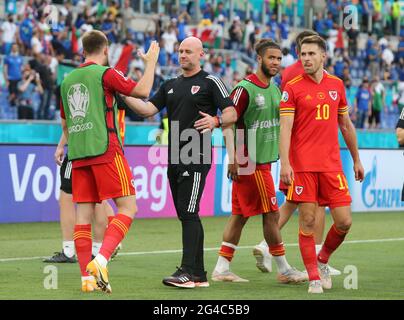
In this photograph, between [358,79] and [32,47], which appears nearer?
[32,47]

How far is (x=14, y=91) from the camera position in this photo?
22516 millimetres

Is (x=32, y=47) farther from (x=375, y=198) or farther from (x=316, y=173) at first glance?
(x=316, y=173)

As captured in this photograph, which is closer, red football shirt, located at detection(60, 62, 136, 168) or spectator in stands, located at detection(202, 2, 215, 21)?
red football shirt, located at detection(60, 62, 136, 168)

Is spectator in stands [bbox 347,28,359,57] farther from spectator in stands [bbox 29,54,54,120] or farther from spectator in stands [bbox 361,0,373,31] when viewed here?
spectator in stands [bbox 29,54,54,120]

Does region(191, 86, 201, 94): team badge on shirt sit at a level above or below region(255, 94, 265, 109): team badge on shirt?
above

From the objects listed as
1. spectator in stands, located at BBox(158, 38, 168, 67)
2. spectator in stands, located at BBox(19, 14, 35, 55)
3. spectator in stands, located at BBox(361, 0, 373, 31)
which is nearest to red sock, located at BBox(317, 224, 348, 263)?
spectator in stands, located at BBox(19, 14, 35, 55)

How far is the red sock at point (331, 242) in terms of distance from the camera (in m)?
10.1

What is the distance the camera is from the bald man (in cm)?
996

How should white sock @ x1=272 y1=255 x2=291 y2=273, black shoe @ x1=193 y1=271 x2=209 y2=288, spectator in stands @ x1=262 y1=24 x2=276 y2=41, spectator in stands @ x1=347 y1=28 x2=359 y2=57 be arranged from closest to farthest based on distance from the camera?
black shoe @ x1=193 y1=271 x2=209 y2=288, white sock @ x1=272 y1=255 x2=291 y2=273, spectator in stands @ x1=262 y1=24 x2=276 y2=41, spectator in stands @ x1=347 y1=28 x2=359 y2=57

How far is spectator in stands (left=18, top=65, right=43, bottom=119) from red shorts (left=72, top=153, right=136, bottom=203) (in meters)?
12.9

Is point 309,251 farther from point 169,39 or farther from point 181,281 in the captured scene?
point 169,39

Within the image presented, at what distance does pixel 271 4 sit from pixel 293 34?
4.11 feet
